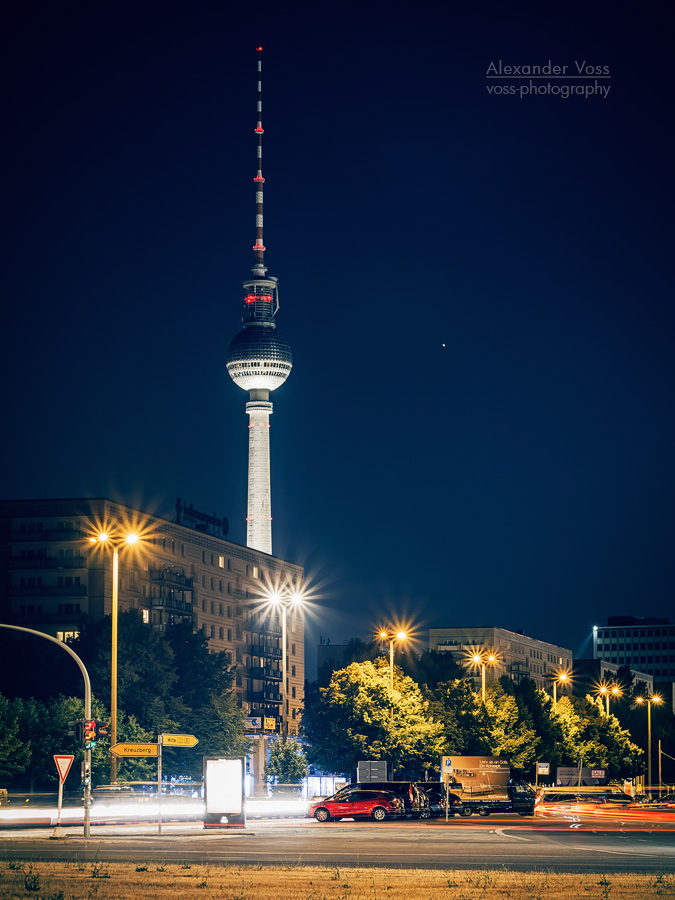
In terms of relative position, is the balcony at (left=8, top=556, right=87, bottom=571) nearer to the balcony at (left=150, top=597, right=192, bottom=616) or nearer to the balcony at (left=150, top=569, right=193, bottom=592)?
the balcony at (left=150, top=569, right=193, bottom=592)

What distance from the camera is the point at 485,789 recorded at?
67.9 m

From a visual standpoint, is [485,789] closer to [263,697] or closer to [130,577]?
[130,577]

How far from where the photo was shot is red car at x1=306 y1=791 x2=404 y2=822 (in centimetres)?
5569

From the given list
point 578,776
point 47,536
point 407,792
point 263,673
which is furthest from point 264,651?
point 407,792

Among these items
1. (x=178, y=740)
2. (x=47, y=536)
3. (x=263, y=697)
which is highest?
(x=47, y=536)

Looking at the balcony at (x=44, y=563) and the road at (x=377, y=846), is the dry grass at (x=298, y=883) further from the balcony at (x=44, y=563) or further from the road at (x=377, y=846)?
the balcony at (x=44, y=563)

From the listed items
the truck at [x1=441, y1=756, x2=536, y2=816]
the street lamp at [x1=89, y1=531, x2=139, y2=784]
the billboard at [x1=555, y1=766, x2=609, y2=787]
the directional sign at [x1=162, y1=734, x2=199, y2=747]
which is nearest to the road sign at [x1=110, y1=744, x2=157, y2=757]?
the directional sign at [x1=162, y1=734, x2=199, y2=747]

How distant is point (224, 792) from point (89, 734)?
17.0ft

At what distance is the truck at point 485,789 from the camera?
2638 inches

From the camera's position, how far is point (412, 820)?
59.1 meters

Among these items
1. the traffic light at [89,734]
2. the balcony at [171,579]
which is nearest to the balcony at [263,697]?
the balcony at [171,579]

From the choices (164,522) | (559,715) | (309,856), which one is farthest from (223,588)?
(309,856)

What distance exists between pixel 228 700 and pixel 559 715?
31.5 meters

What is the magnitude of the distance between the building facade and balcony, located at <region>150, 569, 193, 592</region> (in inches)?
3.6
